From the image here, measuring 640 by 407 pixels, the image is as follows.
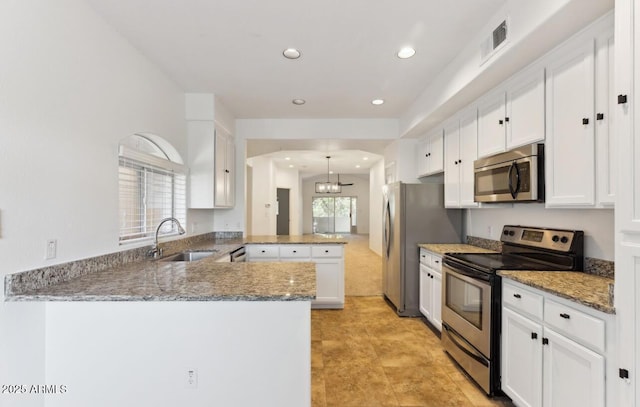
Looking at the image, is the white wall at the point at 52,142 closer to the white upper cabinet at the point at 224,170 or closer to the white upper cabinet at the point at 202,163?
the white upper cabinet at the point at 202,163

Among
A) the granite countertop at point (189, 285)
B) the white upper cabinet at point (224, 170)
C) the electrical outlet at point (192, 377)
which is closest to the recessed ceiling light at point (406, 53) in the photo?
the granite countertop at point (189, 285)

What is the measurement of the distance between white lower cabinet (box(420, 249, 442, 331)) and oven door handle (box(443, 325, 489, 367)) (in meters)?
0.38

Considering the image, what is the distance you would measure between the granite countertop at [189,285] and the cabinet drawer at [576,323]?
127 cm

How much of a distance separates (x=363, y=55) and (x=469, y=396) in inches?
104

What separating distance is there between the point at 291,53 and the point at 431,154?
7.08 ft

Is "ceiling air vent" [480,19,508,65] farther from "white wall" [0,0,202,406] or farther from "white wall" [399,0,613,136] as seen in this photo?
"white wall" [0,0,202,406]

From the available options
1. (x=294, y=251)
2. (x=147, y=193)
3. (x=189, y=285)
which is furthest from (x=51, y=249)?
(x=294, y=251)

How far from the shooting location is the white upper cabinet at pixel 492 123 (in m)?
2.46

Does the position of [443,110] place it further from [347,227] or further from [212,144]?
[347,227]

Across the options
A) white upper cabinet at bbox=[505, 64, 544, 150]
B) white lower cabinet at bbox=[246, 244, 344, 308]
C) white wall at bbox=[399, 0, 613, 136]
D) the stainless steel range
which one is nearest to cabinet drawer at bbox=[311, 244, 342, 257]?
white lower cabinet at bbox=[246, 244, 344, 308]

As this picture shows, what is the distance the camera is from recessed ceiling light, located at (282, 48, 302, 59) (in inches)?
97.0

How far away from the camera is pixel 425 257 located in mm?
3594

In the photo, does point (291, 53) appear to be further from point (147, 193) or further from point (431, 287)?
point (431, 287)

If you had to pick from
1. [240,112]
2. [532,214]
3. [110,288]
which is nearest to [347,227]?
[240,112]
